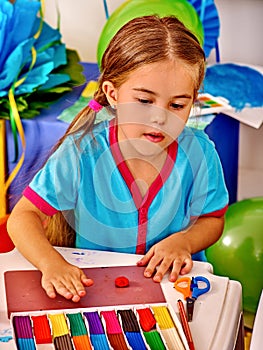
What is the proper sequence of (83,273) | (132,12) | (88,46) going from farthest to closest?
(88,46)
(132,12)
(83,273)

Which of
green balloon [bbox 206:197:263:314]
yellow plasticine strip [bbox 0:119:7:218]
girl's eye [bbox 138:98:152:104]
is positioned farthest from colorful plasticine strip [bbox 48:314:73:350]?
yellow plasticine strip [bbox 0:119:7:218]

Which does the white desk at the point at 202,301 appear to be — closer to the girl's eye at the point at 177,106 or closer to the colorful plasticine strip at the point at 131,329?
the colorful plasticine strip at the point at 131,329

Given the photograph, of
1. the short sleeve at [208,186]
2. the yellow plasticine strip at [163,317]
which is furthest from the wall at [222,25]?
the yellow plasticine strip at [163,317]

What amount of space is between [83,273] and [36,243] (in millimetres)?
69

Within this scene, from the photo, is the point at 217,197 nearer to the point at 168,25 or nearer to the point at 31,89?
the point at 168,25

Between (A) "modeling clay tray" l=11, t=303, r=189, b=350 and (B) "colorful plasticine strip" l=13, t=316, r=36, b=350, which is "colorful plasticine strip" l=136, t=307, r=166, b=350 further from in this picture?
(B) "colorful plasticine strip" l=13, t=316, r=36, b=350

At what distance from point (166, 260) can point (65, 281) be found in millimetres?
123

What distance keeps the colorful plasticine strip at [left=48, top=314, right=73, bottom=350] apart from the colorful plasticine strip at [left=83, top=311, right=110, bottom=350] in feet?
0.08

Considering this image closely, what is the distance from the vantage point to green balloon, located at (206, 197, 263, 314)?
4.57ft

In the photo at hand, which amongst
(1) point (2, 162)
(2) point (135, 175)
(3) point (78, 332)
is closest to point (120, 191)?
(2) point (135, 175)

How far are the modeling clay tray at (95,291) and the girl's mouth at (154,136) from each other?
15 cm

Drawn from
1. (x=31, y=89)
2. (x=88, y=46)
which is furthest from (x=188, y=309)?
(x=88, y=46)

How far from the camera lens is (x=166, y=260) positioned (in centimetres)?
94

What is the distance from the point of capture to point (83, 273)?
0.92 meters
